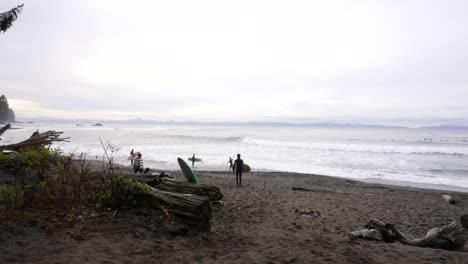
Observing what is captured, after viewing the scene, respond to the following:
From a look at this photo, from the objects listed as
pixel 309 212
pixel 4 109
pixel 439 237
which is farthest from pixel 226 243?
pixel 4 109

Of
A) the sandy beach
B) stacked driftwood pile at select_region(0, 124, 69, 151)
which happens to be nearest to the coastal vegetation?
stacked driftwood pile at select_region(0, 124, 69, 151)

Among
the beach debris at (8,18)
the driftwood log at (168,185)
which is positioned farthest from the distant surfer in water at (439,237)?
the beach debris at (8,18)

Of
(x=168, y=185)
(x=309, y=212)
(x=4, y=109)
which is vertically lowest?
(x=309, y=212)

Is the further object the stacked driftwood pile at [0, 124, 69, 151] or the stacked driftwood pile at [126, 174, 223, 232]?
the stacked driftwood pile at [0, 124, 69, 151]

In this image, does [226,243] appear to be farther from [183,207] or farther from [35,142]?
[35,142]

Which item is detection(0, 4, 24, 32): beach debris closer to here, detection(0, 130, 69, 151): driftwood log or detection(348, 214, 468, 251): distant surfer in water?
detection(0, 130, 69, 151): driftwood log

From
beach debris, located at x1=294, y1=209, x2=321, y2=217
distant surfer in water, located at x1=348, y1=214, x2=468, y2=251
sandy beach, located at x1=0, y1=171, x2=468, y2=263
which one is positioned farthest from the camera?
beach debris, located at x1=294, y1=209, x2=321, y2=217

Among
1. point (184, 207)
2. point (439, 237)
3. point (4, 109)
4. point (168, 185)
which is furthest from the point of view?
point (4, 109)

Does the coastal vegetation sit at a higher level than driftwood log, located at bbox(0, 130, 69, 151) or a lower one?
higher

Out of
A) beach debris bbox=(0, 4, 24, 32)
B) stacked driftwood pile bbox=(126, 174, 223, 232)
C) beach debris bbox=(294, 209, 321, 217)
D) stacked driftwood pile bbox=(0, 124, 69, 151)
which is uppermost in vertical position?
beach debris bbox=(0, 4, 24, 32)

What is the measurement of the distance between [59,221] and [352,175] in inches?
904

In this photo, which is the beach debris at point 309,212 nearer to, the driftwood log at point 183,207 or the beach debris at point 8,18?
the driftwood log at point 183,207

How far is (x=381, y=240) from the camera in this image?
6.40 meters

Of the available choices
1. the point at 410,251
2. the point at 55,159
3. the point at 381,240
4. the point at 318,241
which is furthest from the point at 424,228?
the point at 55,159
